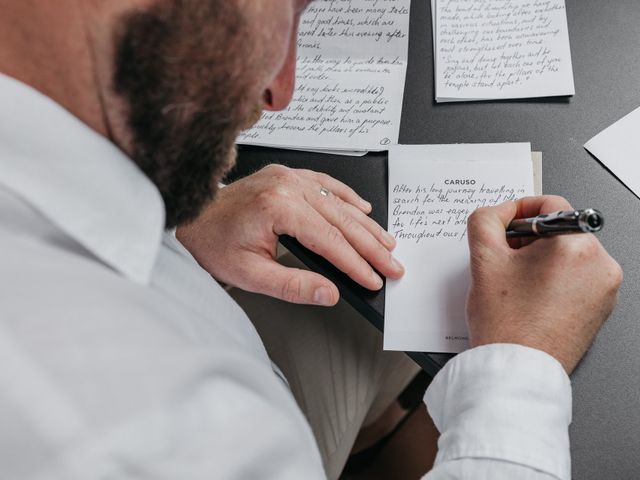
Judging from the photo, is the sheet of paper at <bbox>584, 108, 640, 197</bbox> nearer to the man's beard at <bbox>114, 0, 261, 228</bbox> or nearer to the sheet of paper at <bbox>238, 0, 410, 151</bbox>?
the sheet of paper at <bbox>238, 0, 410, 151</bbox>

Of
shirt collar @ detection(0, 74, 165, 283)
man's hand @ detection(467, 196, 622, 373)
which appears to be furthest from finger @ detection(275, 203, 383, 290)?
shirt collar @ detection(0, 74, 165, 283)

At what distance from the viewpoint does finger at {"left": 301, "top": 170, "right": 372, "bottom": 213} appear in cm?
63

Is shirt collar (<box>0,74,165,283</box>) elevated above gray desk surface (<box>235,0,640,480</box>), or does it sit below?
above

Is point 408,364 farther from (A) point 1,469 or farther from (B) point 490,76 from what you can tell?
(A) point 1,469

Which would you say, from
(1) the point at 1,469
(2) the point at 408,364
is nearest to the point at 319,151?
(2) the point at 408,364

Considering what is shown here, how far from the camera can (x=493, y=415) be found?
18.9 inches

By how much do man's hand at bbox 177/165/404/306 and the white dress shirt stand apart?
15cm

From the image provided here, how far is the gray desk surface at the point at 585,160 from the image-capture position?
0.51 metres

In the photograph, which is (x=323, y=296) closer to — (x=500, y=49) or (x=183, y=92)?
(x=183, y=92)

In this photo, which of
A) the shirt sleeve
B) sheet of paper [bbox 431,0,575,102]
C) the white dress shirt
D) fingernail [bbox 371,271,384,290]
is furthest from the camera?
sheet of paper [bbox 431,0,575,102]

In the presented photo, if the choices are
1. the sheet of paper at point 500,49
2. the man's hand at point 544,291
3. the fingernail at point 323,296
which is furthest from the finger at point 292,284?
the sheet of paper at point 500,49

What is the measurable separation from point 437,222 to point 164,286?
28 centimetres

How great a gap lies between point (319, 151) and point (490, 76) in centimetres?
21

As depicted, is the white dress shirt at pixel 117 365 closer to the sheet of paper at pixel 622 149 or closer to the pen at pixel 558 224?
the pen at pixel 558 224
